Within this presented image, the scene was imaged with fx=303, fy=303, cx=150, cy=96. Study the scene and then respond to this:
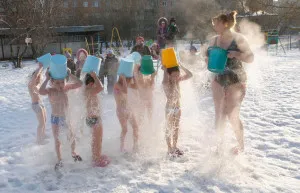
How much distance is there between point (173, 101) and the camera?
3.53 metres

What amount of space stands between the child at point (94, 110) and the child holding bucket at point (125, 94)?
0.33 m

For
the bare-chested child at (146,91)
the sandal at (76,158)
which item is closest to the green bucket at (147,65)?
the bare-chested child at (146,91)

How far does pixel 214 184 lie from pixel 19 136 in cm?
331

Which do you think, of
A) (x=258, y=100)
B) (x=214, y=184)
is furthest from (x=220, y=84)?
(x=258, y=100)

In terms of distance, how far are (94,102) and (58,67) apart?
54cm

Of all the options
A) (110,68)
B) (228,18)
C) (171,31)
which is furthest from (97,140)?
(171,31)

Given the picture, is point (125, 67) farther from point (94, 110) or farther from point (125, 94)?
point (94, 110)

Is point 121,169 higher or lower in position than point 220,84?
lower

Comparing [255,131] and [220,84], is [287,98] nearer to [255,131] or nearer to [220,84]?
[255,131]

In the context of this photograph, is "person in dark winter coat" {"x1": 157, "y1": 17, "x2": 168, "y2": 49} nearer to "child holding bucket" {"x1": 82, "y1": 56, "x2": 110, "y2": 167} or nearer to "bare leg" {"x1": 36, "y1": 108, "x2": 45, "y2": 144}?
"bare leg" {"x1": 36, "y1": 108, "x2": 45, "y2": 144}

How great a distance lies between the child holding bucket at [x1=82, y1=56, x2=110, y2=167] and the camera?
11.0 ft

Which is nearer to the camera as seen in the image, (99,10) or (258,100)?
(258,100)

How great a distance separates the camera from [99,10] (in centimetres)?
4631

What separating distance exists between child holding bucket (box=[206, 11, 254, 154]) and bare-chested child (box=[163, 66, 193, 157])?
1.37ft
